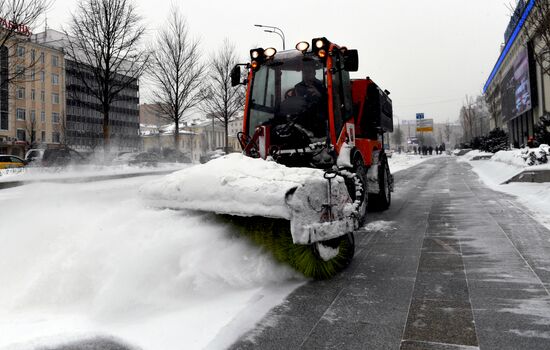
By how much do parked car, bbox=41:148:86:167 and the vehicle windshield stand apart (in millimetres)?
14027

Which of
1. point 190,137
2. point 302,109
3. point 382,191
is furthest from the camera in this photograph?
point 190,137

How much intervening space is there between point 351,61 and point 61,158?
54.1ft

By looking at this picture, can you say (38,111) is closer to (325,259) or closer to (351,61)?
(351,61)

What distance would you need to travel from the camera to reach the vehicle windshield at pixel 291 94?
5.62m

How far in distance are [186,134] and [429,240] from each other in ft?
334

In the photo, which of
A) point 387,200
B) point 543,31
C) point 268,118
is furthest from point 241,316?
point 543,31

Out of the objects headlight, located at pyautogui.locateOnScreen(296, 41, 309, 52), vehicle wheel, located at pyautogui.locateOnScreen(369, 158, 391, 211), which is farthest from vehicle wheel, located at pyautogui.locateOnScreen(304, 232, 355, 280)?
vehicle wheel, located at pyautogui.locateOnScreen(369, 158, 391, 211)

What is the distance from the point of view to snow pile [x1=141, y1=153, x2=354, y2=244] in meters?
3.53

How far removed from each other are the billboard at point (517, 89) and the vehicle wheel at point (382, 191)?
32896mm

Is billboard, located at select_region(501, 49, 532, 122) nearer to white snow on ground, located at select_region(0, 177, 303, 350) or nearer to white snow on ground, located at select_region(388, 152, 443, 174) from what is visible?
white snow on ground, located at select_region(388, 152, 443, 174)

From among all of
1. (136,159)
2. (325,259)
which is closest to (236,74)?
(325,259)

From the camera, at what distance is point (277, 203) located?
3.52 meters

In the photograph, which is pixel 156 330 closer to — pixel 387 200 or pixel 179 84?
pixel 387 200

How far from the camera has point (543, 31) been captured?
1135 centimetres
